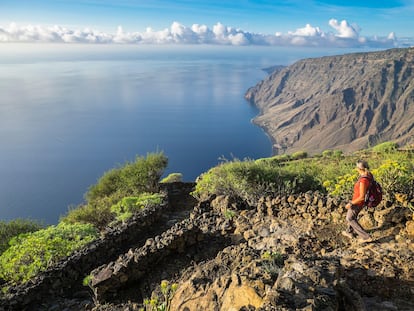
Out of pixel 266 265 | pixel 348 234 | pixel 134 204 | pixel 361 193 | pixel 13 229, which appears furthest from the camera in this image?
pixel 13 229

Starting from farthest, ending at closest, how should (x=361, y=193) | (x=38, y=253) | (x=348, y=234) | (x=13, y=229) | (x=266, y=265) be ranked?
1. (x=13, y=229)
2. (x=38, y=253)
3. (x=348, y=234)
4. (x=361, y=193)
5. (x=266, y=265)

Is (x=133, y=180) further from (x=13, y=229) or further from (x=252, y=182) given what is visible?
(x=252, y=182)

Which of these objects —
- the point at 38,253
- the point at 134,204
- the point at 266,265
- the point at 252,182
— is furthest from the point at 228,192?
the point at 266,265

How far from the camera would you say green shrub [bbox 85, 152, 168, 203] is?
21.8 metres

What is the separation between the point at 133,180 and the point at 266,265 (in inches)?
700

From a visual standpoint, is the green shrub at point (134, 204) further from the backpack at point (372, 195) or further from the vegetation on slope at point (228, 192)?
the backpack at point (372, 195)

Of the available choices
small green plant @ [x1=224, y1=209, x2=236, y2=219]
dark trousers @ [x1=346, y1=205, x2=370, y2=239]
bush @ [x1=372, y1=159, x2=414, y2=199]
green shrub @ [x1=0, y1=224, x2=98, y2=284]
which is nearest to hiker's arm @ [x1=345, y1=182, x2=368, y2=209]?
dark trousers @ [x1=346, y1=205, x2=370, y2=239]

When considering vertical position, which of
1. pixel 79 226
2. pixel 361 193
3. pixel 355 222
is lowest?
pixel 79 226

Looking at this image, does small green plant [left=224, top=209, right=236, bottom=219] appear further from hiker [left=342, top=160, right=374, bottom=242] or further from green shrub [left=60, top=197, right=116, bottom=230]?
green shrub [left=60, top=197, right=116, bottom=230]

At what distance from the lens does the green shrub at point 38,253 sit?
10.4 metres

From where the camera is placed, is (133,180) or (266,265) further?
(133,180)

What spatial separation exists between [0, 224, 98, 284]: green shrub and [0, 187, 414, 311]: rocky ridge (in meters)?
1.65

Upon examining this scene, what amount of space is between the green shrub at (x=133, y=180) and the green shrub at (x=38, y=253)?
29.0 ft

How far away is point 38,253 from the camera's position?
10930mm
